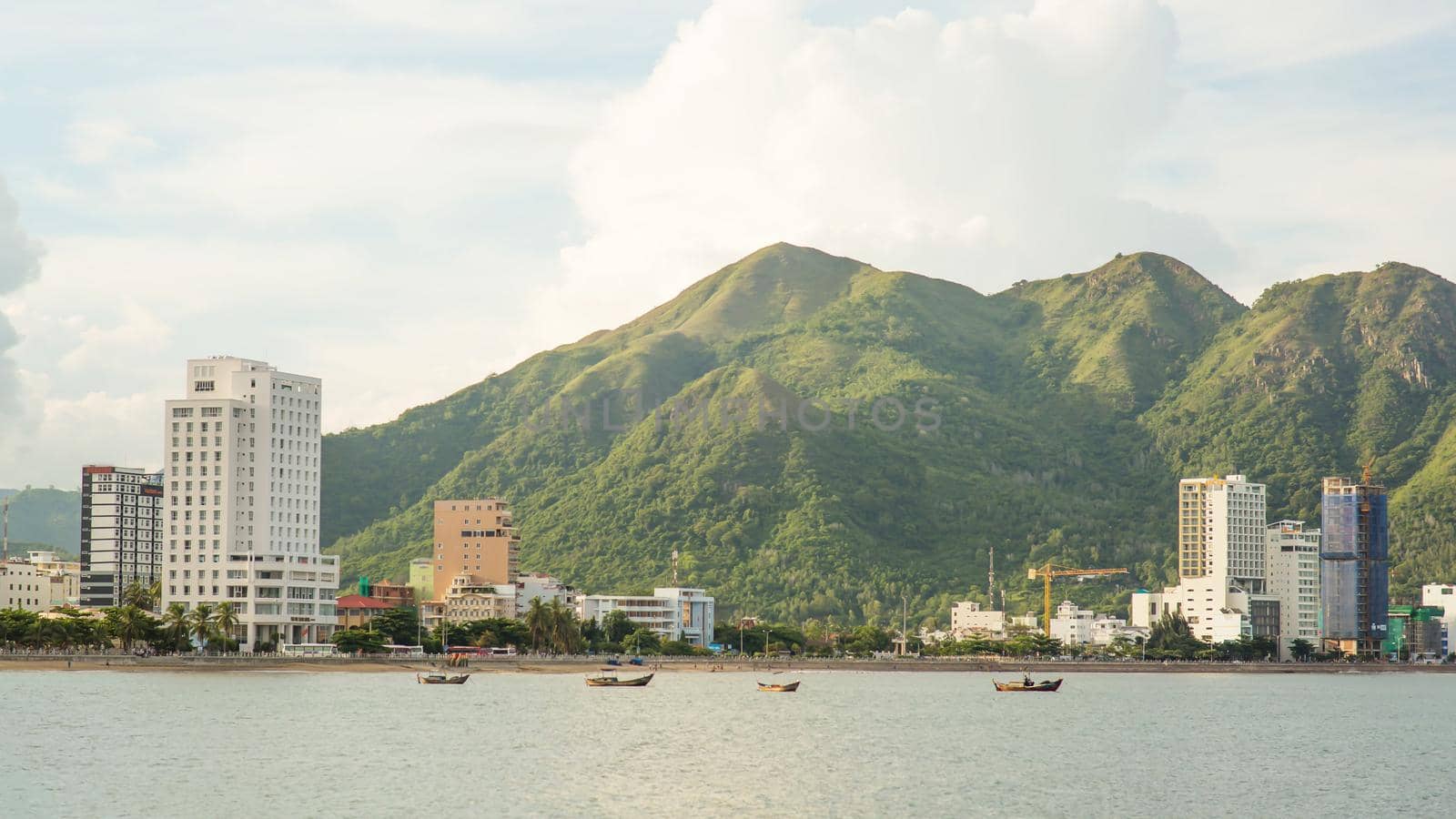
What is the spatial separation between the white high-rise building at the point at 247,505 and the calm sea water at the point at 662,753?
75.9 ft

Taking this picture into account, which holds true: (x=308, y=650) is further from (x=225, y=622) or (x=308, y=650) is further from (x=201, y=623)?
(x=201, y=623)

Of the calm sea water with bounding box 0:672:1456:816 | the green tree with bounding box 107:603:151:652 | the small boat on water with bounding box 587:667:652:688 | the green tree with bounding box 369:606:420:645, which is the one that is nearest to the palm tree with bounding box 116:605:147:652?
the green tree with bounding box 107:603:151:652

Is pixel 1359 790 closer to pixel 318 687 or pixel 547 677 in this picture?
pixel 318 687

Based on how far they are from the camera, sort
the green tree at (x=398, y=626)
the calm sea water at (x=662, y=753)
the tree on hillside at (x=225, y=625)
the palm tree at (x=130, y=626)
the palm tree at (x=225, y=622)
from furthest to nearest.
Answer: the green tree at (x=398, y=626)
the palm tree at (x=225, y=622)
the tree on hillside at (x=225, y=625)
the palm tree at (x=130, y=626)
the calm sea water at (x=662, y=753)

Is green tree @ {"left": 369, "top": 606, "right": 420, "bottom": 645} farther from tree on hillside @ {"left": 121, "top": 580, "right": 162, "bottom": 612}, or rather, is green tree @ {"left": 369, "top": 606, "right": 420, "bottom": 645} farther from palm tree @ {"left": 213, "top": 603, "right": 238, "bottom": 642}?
tree on hillside @ {"left": 121, "top": 580, "right": 162, "bottom": 612}

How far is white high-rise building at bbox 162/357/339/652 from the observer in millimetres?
177750

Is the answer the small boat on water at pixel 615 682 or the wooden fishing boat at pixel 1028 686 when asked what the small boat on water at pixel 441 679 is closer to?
the small boat on water at pixel 615 682

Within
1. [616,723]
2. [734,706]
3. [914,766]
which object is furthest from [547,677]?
[914,766]

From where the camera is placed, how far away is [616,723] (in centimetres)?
11444

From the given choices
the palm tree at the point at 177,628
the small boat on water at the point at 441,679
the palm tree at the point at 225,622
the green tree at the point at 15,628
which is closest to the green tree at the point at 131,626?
the palm tree at the point at 177,628

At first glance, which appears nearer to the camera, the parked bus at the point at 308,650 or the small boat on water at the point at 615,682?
the small boat on water at the point at 615,682

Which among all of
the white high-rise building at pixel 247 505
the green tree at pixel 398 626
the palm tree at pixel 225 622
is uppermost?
the white high-rise building at pixel 247 505

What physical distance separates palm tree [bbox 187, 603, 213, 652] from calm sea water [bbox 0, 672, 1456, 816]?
12517 mm

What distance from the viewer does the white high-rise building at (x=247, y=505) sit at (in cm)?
17775
